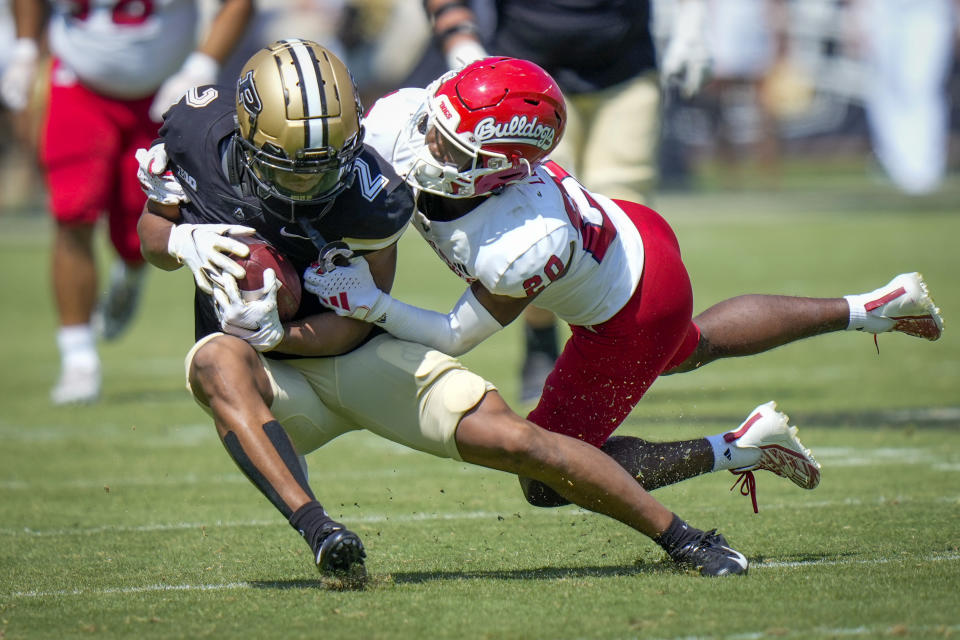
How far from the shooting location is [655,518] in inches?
126

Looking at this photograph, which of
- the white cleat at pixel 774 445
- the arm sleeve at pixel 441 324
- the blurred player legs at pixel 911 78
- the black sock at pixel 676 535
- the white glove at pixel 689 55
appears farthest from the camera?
the blurred player legs at pixel 911 78

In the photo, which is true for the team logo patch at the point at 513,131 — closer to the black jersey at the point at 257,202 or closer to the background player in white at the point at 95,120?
the black jersey at the point at 257,202

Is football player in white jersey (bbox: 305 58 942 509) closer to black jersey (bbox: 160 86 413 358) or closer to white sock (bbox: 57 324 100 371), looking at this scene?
black jersey (bbox: 160 86 413 358)

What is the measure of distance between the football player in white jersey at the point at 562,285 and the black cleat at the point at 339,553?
57 centimetres

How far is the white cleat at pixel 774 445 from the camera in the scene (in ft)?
11.9

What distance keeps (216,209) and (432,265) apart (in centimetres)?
822

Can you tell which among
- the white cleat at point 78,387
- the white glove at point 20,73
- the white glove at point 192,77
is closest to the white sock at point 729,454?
the white glove at point 192,77

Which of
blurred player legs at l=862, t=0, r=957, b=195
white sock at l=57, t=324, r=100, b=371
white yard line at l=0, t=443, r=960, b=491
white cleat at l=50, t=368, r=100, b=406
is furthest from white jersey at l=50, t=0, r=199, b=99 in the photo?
blurred player legs at l=862, t=0, r=957, b=195

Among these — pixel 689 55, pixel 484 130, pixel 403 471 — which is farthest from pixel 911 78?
pixel 484 130

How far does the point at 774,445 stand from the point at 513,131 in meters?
1.07

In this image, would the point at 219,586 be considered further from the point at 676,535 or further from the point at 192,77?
the point at 192,77

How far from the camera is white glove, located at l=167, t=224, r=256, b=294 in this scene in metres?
3.14

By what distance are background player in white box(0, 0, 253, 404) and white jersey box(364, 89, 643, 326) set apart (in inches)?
111

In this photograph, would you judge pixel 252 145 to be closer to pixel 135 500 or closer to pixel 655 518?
pixel 655 518
